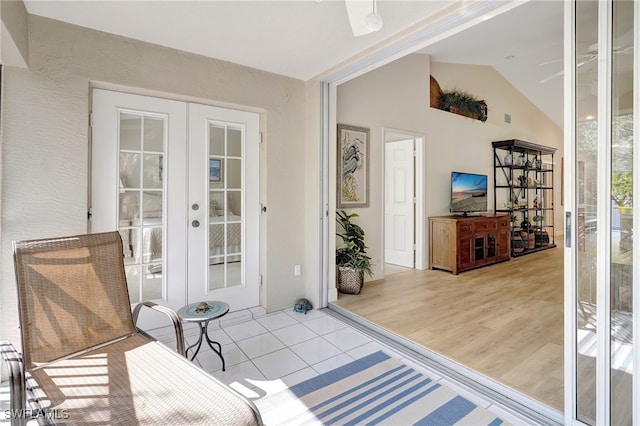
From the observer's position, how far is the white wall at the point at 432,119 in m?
4.24

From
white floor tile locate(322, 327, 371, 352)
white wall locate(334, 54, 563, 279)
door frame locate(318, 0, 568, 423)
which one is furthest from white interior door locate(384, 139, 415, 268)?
white floor tile locate(322, 327, 371, 352)

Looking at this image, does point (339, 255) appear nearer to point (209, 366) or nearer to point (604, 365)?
point (209, 366)

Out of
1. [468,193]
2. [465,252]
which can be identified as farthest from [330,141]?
[468,193]

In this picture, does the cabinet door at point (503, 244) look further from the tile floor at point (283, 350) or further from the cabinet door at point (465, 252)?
the tile floor at point (283, 350)

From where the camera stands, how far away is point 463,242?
4.81 metres

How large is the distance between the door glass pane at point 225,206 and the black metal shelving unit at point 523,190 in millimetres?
5281

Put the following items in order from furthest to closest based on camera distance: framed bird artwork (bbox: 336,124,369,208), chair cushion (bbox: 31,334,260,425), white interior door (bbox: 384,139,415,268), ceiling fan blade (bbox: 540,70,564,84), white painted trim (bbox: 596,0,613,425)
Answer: ceiling fan blade (bbox: 540,70,564,84) → white interior door (bbox: 384,139,415,268) → framed bird artwork (bbox: 336,124,369,208) → white painted trim (bbox: 596,0,613,425) → chair cushion (bbox: 31,334,260,425)

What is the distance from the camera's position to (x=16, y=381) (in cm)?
121

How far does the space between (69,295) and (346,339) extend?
201 cm

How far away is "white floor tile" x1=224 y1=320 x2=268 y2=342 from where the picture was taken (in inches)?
110

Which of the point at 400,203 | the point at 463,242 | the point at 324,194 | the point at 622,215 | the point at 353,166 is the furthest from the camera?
the point at 400,203

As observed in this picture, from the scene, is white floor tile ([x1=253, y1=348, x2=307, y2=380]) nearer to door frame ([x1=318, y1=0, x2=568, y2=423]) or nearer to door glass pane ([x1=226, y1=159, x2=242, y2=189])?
door frame ([x1=318, y1=0, x2=568, y2=423])

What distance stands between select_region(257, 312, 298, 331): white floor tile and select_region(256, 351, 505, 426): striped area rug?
92cm

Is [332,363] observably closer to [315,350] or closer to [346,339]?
[315,350]
